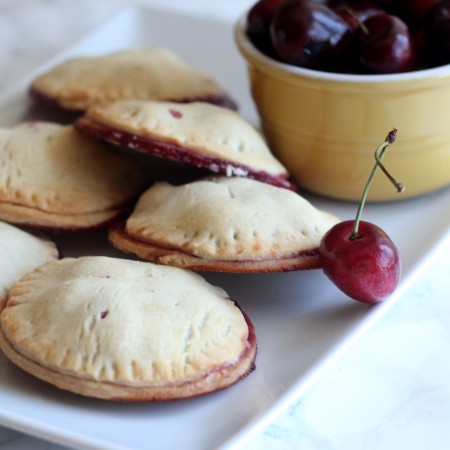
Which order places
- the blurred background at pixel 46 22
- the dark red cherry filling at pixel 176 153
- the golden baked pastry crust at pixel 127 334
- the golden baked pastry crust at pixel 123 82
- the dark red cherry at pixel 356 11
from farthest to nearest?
the blurred background at pixel 46 22, the golden baked pastry crust at pixel 123 82, the dark red cherry at pixel 356 11, the dark red cherry filling at pixel 176 153, the golden baked pastry crust at pixel 127 334

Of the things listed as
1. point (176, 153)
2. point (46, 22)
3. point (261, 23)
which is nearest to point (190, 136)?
point (176, 153)

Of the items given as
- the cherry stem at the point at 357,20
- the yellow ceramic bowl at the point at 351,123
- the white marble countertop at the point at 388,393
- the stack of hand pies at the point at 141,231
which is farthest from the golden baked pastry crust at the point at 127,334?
the cherry stem at the point at 357,20

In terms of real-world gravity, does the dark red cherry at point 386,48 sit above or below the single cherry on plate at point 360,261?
above

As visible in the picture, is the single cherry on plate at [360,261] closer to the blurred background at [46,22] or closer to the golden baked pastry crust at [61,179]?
the golden baked pastry crust at [61,179]

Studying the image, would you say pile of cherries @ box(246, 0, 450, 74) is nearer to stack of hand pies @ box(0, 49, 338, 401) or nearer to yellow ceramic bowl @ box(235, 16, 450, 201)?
yellow ceramic bowl @ box(235, 16, 450, 201)

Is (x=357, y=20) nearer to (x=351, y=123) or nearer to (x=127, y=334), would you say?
(x=351, y=123)
